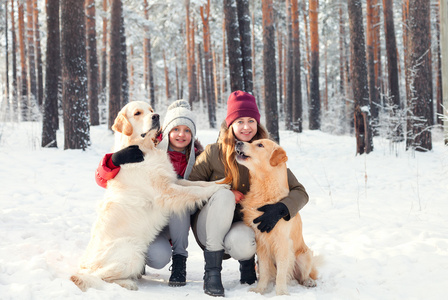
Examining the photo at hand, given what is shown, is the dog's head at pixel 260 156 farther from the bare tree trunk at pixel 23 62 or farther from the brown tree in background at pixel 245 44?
the bare tree trunk at pixel 23 62

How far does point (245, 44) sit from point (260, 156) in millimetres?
7501

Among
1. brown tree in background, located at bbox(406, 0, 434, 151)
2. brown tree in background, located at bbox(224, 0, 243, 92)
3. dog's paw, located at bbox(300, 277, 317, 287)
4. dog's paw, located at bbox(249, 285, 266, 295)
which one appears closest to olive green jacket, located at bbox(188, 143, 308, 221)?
dog's paw, located at bbox(249, 285, 266, 295)

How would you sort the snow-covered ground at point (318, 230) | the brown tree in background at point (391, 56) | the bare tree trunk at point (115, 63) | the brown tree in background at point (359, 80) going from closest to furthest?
the snow-covered ground at point (318, 230) < the brown tree in background at point (359, 80) < the bare tree trunk at point (115, 63) < the brown tree in background at point (391, 56)

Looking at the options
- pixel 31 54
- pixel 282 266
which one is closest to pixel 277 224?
pixel 282 266

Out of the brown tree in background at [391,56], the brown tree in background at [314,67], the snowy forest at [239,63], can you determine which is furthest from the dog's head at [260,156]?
the brown tree in background at [314,67]

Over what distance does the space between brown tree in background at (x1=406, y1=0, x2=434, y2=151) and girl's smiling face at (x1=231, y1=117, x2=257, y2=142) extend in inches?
282

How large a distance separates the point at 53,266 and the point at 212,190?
1443mm

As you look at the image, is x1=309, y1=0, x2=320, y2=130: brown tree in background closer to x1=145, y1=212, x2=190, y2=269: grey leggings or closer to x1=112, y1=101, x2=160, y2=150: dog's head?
x1=112, y1=101, x2=160, y2=150: dog's head

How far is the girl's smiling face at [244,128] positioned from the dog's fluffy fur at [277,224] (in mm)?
266

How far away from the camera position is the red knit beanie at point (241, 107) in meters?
3.01

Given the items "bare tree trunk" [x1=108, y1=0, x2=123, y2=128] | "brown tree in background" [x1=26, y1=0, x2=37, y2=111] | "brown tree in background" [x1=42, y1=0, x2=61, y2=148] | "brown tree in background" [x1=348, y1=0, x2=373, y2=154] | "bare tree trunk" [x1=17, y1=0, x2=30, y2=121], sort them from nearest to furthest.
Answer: "brown tree in background" [x1=42, y1=0, x2=61, y2=148]
"brown tree in background" [x1=348, y1=0, x2=373, y2=154]
"bare tree trunk" [x1=108, y1=0, x2=123, y2=128]
"bare tree trunk" [x1=17, y1=0, x2=30, y2=121]
"brown tree in background" [x1=26, y1=0, x2=37, y2=111]

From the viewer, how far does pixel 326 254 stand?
11.0 feet

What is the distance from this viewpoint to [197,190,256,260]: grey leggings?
2.69 metres

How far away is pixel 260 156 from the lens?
2727 mm
